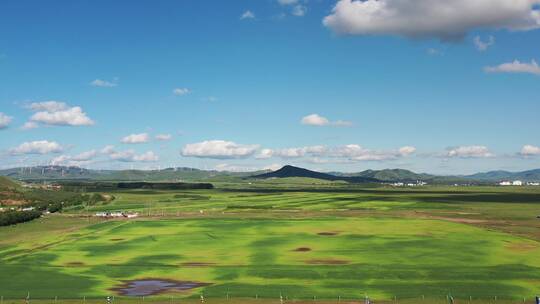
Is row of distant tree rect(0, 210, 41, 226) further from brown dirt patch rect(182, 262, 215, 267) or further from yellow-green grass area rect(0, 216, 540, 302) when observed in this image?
brown dirt patch rect(182, 262, 215, 267)

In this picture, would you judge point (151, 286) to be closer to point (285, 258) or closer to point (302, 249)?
point (285, 258)

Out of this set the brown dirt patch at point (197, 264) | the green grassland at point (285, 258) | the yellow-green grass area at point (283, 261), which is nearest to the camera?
the yellow-green grass area at point (283, 261)

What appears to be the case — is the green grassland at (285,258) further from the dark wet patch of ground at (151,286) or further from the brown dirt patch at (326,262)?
the dark wet patch of ground at (151,286)

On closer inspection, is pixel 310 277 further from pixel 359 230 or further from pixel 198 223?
pixel 198 223

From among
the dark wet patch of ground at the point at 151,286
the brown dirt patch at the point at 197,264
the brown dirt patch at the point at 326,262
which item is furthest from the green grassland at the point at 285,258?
the dark wet patch of ground at the point at 151,286

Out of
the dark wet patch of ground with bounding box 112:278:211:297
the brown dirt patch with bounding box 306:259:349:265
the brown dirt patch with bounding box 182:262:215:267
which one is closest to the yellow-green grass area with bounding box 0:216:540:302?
the brown dirt patch with bounding box 306:259:349:265
